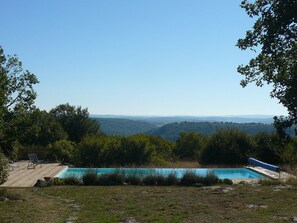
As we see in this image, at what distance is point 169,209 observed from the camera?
8.12 m

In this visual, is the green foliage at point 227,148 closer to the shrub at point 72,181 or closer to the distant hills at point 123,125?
the shrub at point 72,181

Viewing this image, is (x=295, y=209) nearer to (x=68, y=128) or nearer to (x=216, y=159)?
(x=216, y=159)

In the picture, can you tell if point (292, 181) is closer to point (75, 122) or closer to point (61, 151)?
point (61, 151)

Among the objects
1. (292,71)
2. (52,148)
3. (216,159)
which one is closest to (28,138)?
(52,148)

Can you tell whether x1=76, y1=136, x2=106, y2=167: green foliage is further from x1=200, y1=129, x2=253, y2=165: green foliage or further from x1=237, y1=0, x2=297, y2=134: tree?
x1=237, y1=0, x2=297, y2=134: tree

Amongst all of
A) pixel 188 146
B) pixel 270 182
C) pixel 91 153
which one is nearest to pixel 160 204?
pixel 270 182

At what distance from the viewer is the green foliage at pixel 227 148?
19453mm

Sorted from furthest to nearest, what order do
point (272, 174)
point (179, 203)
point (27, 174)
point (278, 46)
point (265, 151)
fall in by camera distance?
point (265, 151), point (272, 174), point (27, 174), point (179, 203), point (278, 46)

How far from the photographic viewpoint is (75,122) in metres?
31.4

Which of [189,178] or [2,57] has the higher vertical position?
[2,57]

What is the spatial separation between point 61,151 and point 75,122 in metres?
11.8

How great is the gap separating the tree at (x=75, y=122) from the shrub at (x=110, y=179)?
18040 millimetres

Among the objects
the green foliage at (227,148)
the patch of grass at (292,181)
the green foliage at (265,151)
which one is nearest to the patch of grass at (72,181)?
the patch of grass at (292,181)

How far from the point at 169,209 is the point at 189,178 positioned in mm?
4497
